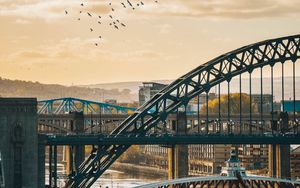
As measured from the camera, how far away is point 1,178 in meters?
116

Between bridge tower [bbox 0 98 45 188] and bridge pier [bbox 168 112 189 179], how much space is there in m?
44.0

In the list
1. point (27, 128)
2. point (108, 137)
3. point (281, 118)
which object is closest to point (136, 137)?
point (108, 137)

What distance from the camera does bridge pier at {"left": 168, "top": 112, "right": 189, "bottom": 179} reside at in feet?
585

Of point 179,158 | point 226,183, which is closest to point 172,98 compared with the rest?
point 179,158

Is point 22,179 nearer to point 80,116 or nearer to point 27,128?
point 27,128

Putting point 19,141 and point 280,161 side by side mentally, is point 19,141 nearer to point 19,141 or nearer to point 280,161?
point 19,141

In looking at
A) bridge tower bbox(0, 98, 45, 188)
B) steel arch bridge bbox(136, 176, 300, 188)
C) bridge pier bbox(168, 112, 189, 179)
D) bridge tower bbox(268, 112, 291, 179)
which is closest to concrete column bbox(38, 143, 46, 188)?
bridge tower bbox(0, 98, 45, 188)

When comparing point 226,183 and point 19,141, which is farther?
point 19,141

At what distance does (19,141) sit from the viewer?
133625 millimetres

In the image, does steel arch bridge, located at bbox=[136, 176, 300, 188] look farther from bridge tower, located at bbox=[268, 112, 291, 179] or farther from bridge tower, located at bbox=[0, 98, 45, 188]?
bridge tower, located at bbox=[268, 112, 291, 179]

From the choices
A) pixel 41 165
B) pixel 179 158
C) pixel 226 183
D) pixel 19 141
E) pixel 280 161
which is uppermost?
pixel 19 141

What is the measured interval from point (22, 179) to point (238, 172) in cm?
3008

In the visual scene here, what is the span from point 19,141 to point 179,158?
50.2 m

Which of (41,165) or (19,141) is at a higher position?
(19,141)
